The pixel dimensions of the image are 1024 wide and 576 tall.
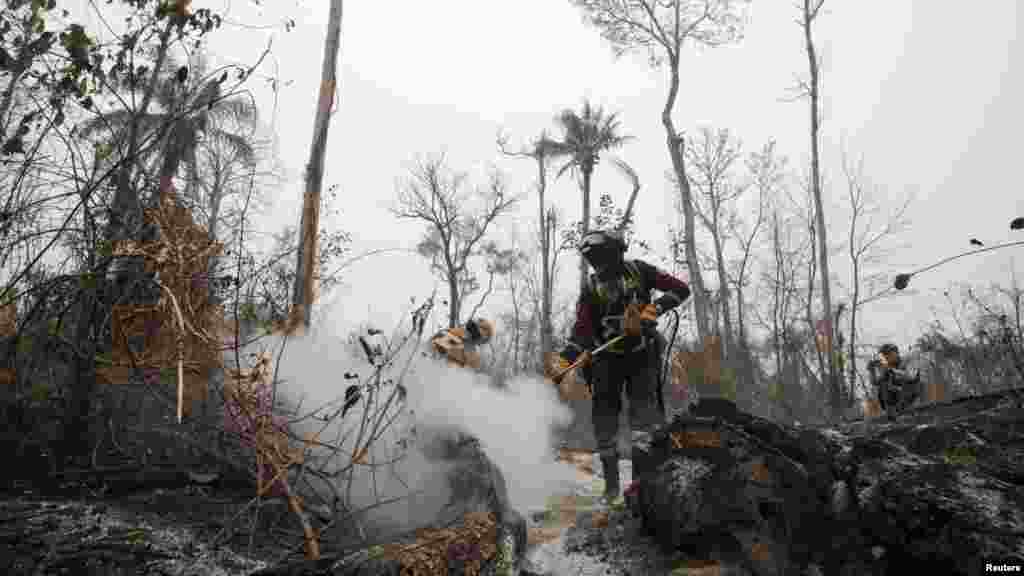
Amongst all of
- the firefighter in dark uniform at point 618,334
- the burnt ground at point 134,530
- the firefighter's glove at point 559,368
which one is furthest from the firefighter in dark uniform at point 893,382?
the burnt ground at point 134,530

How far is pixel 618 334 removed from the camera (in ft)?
13.7

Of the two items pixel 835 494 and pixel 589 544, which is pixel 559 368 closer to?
pixel 589 544

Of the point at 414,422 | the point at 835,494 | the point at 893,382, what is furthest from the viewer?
the point at 893,382

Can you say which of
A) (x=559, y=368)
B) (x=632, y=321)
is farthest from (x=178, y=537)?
(x=632, y=321)

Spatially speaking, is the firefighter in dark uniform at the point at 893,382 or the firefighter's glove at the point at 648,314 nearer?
the firefighter's glove at the point at 648,314

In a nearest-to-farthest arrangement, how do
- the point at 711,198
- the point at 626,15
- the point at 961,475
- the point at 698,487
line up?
the point at 961,475
the point at 698,487
the point at 626,15
the point at 711,198

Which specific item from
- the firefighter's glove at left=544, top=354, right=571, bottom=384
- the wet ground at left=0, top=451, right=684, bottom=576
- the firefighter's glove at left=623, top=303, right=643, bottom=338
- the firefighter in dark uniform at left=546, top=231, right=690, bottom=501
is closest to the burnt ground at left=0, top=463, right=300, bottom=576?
the wet ground at left=0, top=451, right=684, bottom=576

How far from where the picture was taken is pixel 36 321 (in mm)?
2689

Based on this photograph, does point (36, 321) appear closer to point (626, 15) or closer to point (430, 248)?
point (626, 15)

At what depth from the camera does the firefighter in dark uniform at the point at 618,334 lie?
409 cm

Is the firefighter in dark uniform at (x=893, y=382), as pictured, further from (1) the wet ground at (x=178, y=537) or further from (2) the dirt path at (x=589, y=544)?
(1) the wet ground at (x=178, y=537)

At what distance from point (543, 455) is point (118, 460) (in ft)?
11.1

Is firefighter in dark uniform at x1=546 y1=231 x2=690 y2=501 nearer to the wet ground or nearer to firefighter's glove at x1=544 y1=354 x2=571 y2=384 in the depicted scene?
→ firefighter's glove at x1=544 y1=354 x2=571 y2=384

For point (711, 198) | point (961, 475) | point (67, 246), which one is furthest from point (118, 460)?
point (711, 198)
